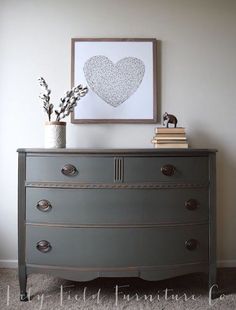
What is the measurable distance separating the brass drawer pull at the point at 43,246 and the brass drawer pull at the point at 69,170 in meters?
0.41

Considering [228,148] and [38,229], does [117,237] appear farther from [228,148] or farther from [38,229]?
[228,148]

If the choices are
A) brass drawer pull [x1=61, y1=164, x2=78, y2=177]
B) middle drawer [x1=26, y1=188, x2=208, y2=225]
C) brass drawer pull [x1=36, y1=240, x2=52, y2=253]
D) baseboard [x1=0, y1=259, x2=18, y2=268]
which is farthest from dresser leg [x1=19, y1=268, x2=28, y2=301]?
brass drawer pull [x1=61, y1=164, x2=78, y2=177]

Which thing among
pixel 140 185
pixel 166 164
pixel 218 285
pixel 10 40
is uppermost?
pixel 10 40

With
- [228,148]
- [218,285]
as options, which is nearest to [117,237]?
[218,285]

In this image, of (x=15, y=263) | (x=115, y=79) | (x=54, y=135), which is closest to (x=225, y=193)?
(x=115, y=79)

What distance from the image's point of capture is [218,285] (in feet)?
5.67

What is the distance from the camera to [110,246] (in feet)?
4.82

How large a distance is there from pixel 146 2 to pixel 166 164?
1314mm

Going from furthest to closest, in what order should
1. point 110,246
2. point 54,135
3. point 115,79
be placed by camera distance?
1. point 115,79
2. point 54,135
3. point 110,246

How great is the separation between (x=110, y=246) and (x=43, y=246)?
1.25ft

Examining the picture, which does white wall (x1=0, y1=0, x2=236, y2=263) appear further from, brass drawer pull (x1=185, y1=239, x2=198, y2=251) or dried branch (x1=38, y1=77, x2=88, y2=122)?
brass drawer pull (x1=185, y1=239, x2=198, y2=251)

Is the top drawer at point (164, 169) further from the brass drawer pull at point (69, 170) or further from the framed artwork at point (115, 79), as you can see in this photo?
the framed artwork at point (115, 79)

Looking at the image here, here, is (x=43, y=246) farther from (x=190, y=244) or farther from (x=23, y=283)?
(x=190, y=244)

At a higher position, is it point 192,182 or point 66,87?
point 66,87
